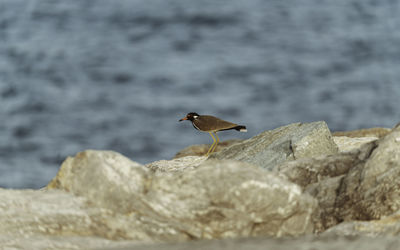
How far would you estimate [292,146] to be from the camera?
9.20m

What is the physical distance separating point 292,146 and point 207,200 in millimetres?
3434

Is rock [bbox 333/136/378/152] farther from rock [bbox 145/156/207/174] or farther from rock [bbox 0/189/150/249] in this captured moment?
rock [bbox 0/189/150/249]

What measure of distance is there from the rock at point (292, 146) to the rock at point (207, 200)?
9.42 ft

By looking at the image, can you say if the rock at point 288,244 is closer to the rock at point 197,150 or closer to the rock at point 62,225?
the rock at point 62,225

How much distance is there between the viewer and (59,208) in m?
6.32

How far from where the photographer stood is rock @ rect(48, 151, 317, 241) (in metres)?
6.04

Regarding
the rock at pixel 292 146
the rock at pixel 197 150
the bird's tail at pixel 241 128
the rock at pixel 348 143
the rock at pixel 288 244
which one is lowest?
the rock at pixel 197 150

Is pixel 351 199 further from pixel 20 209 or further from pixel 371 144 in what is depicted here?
pixel 20 209

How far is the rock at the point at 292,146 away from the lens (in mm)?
9125

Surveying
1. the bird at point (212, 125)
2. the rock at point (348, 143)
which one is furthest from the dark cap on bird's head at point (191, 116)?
the rock at point (348, 143)

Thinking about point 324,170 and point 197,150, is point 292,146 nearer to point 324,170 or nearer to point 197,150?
point 324,170

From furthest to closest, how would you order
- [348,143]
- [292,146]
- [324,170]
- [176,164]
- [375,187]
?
[176,164], [348,143], [292,146], [324,170], [375,187]

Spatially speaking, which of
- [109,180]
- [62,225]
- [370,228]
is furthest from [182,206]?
[370,228]

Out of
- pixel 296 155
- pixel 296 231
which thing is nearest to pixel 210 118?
pixel 296 155
